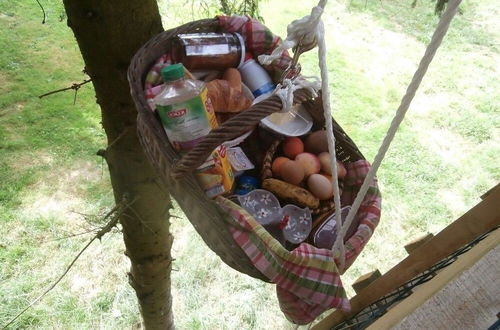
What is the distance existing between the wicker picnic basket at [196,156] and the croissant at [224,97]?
0.51 ft

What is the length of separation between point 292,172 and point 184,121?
29cm

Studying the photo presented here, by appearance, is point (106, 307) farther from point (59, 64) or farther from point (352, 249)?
point (59, 64)

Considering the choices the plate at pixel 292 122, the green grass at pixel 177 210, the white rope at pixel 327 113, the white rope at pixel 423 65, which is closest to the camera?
the white rope at pixel 423 65

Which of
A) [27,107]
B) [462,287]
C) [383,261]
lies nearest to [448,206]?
[383,261]

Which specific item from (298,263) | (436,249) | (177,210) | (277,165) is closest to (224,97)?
(277,165)

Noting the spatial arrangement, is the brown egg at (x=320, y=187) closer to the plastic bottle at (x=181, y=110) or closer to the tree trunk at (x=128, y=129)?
the plastic bottle at (x=181, y=110)

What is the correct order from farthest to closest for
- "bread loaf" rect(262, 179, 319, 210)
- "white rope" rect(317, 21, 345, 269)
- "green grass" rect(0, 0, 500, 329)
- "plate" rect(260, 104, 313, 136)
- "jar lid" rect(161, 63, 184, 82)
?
"green grass" rect(0, 0, 500, 329)
"plate" rect(260, 104, 313, 136)
"bread loaf" rect(262, 179, 319, 210)
"jar lid" rect(161, 63, 184, 82)
"white rope" rect(317, 21, 345, 269)

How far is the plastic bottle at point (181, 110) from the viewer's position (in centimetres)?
81

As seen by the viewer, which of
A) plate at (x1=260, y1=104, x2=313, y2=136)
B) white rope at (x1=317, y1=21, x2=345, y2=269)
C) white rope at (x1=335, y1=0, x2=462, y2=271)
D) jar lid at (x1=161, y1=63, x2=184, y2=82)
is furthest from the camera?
plate at (x1=260, y1=104, x2=313, y2=136)

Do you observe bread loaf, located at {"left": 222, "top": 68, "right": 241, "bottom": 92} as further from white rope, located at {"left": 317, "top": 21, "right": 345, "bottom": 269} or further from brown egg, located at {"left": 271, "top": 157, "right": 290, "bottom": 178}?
white rope, located at {"left": 317, "top": 21, "right": 345, "bottom": 269}

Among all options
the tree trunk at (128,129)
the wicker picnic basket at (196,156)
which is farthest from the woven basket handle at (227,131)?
the tree trunk at (128,129)

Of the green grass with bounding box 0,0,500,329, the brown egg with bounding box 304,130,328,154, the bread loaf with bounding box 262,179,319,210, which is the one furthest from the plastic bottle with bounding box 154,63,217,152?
the green grass with bounding box 0,0,500,329

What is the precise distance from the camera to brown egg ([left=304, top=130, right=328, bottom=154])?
1045mm

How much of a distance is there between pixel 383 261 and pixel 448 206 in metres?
0.73
